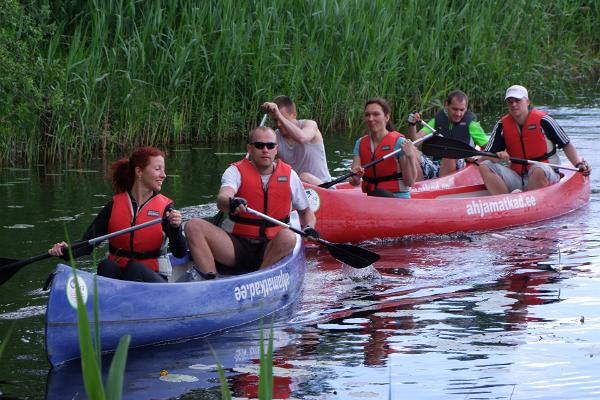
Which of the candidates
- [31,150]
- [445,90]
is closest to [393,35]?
[445,90]

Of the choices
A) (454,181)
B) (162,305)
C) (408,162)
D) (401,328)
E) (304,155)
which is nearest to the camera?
(162,305)

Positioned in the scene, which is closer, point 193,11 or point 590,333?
point 590,333

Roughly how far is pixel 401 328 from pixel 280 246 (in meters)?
0.94

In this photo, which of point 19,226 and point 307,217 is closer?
point 307,217

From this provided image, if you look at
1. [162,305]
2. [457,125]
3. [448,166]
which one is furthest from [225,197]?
[448,166]

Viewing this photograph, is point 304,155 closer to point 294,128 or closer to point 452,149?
point 294,128

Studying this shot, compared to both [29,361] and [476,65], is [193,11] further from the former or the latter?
[29,361]

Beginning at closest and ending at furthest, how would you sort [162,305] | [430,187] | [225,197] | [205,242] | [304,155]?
[162,305], [205,242], [225,197], [304,155], [430,187]

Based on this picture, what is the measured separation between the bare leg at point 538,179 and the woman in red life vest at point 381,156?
1.48 meters

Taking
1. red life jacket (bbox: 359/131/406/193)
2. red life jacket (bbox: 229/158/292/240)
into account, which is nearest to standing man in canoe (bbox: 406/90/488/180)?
red life jacket (bbox: 359/131/406/193)

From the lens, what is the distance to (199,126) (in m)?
12.7

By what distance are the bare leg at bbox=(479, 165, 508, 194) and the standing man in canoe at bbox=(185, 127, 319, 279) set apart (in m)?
3.55

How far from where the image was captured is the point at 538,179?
1035cm

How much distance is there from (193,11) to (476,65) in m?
4.47
